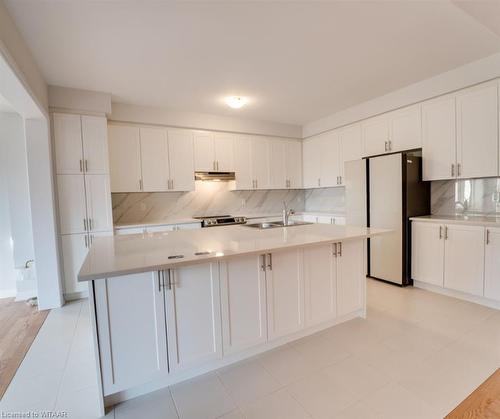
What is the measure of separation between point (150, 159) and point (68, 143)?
1048 mm

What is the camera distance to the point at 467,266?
2.87 m

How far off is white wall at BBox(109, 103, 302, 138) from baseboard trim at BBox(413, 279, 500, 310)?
338cm

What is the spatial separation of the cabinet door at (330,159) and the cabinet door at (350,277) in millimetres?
2368

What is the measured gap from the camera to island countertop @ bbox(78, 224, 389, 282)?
147cm

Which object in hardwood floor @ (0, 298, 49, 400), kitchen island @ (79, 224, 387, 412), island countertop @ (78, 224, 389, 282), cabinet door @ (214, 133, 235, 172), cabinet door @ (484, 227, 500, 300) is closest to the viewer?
island countertop @ (78, 224, 389, 282)

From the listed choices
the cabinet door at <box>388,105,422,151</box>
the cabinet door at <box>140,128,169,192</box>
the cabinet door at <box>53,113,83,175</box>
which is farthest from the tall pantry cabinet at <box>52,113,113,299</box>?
the cabinet door at <box>388,105,422,151</box>

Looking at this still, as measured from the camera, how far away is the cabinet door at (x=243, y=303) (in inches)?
74.3

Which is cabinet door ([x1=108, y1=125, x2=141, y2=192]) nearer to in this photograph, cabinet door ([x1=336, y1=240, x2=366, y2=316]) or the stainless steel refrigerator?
cabinet door ([x1=336, y1=240, x2=366, y2=316])

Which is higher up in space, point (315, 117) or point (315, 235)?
point (315, 117)

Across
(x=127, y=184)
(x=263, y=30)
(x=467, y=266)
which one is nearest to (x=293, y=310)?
(x=467, y=266)

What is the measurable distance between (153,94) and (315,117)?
9.26ft

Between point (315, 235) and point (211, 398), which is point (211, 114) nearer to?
point (315, 235)

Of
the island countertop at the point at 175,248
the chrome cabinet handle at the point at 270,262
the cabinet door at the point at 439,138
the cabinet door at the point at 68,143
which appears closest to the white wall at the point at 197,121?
the cabinet door at the point at 68,143

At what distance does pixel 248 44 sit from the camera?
2.36 m
